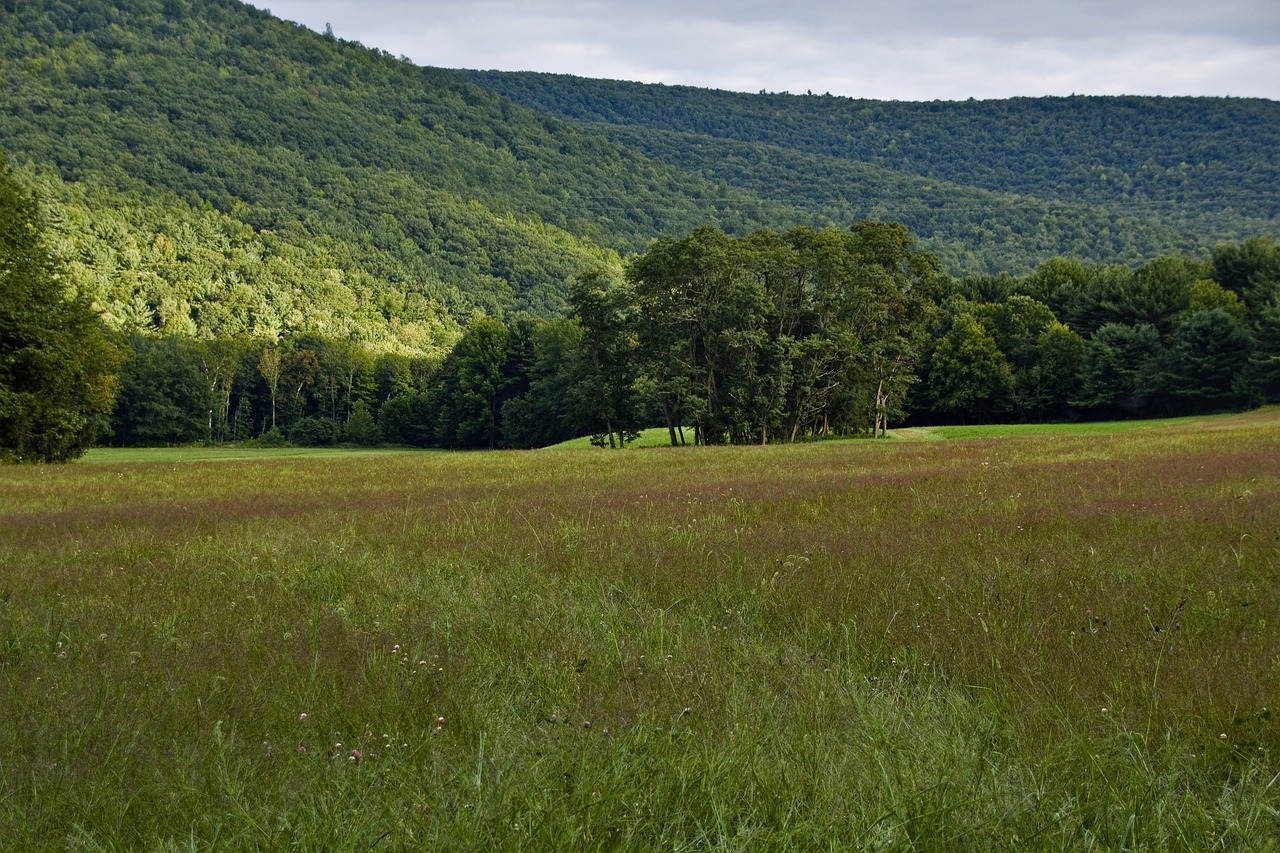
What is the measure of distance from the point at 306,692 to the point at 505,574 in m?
3.06

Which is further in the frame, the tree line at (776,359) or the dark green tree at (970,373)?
the dark green tree at (970,373)

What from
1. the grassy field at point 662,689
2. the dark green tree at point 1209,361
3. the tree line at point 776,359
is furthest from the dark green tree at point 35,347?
the dark green tree at point 1209,361

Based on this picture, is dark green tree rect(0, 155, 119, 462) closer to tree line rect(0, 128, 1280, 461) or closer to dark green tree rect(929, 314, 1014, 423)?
tree line rect(0, 128, 1280, 461)

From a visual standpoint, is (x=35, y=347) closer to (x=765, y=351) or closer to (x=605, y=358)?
(x=765, y=351)

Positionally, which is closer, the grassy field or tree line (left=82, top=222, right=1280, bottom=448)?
the grassy field

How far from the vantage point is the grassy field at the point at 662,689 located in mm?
2725

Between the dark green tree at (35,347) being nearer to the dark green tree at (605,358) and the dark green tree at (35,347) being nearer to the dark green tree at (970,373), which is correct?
the dark green tree at (605,358)

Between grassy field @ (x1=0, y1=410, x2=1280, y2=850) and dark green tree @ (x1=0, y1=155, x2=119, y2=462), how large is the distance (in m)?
28.7

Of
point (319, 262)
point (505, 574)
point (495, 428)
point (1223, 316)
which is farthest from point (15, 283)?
point (319, 262)

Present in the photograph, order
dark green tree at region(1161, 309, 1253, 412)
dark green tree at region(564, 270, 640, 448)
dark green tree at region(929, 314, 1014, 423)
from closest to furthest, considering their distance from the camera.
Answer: dark green tree at region(564, 270, 640, 448)
dark green tree at region(1161, 309, 1253, 412)
dark green tree at region(929, 314, 1014, 423)

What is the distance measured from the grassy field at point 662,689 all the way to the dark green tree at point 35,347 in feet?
94.3

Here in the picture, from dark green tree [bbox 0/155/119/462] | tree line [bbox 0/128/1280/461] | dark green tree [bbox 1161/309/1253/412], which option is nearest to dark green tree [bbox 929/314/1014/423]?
tree line [bbox 0/128/1280/461]

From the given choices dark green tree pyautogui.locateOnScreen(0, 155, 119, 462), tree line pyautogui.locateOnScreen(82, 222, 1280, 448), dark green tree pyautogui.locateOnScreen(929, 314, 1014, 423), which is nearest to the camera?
dark green tree pyautogui.locateOnScreen(0, 155, 119, 462)

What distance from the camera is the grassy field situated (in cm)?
272
